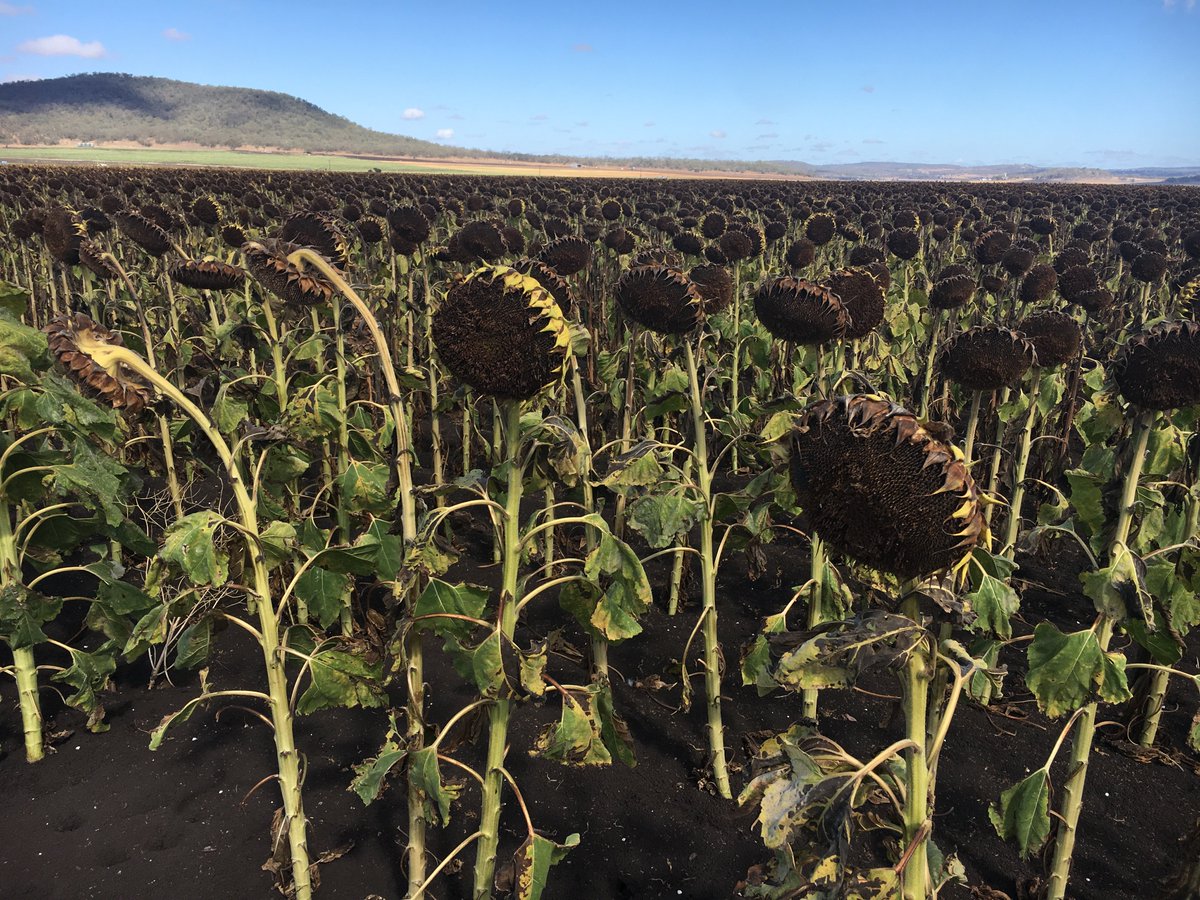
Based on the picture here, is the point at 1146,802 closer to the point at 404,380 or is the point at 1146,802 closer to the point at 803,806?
the point at 803,806

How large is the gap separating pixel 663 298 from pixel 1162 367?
2.16m

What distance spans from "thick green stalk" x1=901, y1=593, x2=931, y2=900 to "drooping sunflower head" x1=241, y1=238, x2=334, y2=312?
209 centimetres

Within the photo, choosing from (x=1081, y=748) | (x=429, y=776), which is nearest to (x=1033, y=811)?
(x=1081, y=748)

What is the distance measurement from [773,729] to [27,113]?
21793 cm

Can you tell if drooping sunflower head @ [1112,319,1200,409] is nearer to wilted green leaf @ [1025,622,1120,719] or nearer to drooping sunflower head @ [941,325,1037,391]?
drooping sunflower head @ [941,325,1037,391]

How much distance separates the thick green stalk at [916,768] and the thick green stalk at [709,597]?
1.73 metres

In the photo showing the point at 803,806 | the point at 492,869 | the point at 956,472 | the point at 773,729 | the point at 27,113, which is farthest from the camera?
the point at 27,113

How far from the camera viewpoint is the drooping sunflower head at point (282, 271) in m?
2.59

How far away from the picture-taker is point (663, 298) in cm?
408

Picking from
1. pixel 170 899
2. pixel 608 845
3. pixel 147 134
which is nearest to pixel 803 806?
pixel 608 845

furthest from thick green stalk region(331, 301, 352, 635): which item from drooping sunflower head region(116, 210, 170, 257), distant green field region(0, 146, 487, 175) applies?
distant green field region(0, 146, 487, 175)

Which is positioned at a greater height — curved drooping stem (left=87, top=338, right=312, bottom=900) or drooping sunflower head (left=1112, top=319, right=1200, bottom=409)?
drooping sunflower head (left=1112, top=319, right=1200, bottom=409)

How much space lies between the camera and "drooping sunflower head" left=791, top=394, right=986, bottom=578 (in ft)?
5.16

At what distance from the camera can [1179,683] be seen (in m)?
5.09
